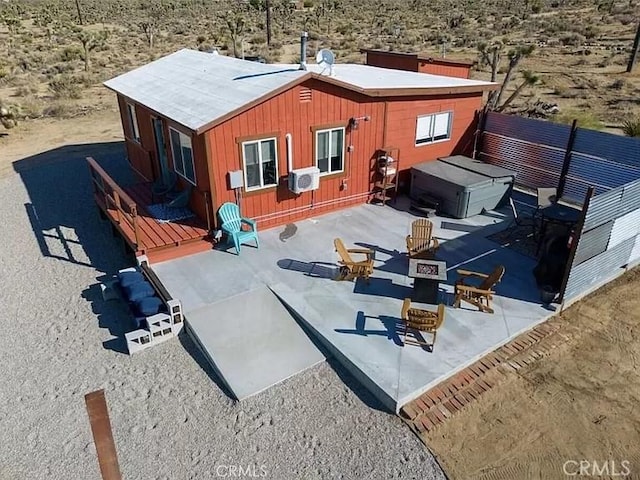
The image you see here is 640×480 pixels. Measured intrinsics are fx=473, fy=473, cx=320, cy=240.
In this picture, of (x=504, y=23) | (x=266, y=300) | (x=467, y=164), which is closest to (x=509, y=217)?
(x=467, y=164)

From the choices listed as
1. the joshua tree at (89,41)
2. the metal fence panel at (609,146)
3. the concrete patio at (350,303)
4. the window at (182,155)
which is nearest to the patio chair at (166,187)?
the window at (182,155)

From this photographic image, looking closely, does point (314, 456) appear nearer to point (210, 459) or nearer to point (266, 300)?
point (210, 459)

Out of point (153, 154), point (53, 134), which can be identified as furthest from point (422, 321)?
point (53, 134)

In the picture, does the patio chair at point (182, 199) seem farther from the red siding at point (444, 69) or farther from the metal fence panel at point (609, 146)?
the metal fence panel at point (609, 146)

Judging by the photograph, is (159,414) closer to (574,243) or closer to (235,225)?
(235,225)

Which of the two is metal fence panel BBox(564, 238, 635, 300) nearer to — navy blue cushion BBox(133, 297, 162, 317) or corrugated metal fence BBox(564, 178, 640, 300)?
corrugated metal fence BBox(564, 178, 640, 300)

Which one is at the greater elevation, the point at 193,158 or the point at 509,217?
the point at 193,158

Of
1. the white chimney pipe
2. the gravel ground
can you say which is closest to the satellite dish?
the white chimney pipe
